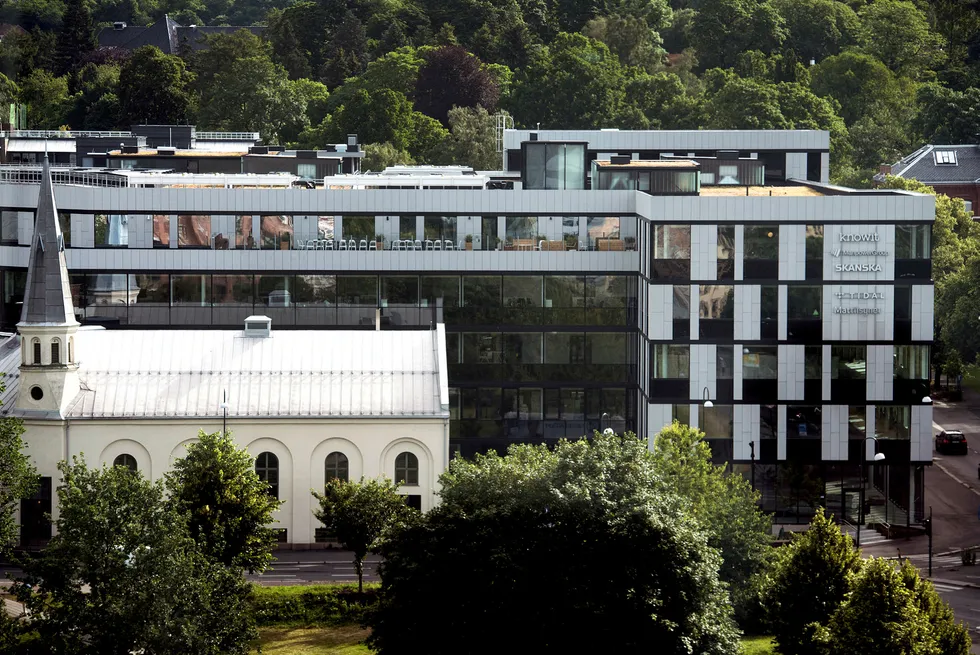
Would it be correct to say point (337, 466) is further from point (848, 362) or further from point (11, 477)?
point (848, 362)

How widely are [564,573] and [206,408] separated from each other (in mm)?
30936

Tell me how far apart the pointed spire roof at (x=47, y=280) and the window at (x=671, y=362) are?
30510 millimetres

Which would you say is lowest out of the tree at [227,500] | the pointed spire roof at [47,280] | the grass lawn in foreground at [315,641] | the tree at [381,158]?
the grass lawn in foreground at [315,641]

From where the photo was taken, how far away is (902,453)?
108 metres

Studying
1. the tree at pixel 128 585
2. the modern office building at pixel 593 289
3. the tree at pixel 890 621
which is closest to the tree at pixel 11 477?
the tree at pixel 128 585

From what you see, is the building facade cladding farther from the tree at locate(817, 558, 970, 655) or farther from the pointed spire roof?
the tree at locate(817, 558, 970, 655)

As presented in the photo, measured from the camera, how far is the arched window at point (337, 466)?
99.0m

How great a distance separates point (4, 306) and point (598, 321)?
3451 centimetres

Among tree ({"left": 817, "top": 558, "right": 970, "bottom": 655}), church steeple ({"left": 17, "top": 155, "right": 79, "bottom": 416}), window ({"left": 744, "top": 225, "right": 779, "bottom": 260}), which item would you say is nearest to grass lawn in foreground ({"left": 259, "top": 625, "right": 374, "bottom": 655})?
church steeple ({"left": 17, "top": 155, "right": 79, "bottom": 416})

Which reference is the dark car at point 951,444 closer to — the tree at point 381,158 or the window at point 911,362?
the window at point 911,362

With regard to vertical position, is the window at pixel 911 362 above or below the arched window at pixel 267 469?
above

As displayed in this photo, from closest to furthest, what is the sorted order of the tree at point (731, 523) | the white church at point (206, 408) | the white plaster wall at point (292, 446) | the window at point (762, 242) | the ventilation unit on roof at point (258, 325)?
the tree at point (731, 523) < the white church at point (206, 408) < the white plaster wall at point (292, 446) < the ventilation unit on roof at point (258, 325) < the window at point (762, 242)

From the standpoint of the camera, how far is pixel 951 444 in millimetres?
132125

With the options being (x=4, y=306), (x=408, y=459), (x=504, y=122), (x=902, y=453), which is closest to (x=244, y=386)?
(x=408, y=459)
